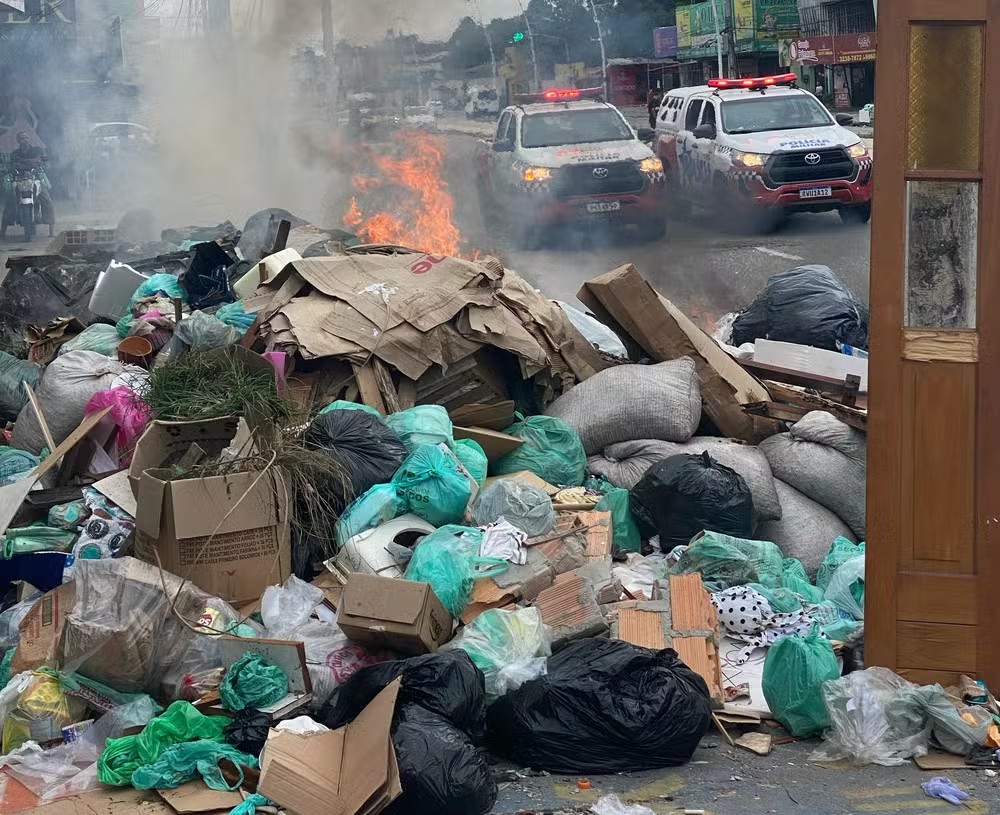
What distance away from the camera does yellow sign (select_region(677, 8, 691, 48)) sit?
1674 inches

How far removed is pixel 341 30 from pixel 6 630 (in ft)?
61.6

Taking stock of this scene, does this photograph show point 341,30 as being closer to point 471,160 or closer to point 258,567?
point 471,160

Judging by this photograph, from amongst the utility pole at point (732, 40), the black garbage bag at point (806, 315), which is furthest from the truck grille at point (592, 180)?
the utility pole at point (732, 40)

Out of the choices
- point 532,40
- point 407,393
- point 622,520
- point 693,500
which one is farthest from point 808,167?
point 532,40

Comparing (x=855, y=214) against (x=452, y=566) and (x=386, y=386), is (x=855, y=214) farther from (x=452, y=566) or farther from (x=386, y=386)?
(x=452, y=566)

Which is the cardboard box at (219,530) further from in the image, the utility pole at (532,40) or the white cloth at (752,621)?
the utility pole at (532,40)

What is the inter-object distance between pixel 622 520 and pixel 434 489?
2.93 ft

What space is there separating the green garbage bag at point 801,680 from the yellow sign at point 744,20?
41327mm

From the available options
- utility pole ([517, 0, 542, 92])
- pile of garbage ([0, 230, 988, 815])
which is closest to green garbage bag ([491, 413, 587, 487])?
pile of garbage ([0, 230, 988, 815])

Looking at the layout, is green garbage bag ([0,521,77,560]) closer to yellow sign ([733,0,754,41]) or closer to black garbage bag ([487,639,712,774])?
black garbage bag ([487,639,712,774])

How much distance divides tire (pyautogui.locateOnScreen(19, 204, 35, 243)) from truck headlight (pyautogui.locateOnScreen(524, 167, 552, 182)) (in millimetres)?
7758

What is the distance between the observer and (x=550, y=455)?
19.6 ft

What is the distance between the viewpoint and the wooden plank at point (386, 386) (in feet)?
20.1

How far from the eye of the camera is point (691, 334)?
6730 millimetres
